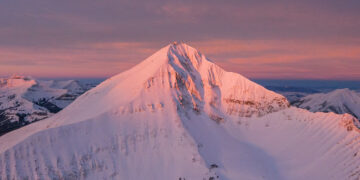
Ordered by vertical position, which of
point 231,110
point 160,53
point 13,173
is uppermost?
point 160,53

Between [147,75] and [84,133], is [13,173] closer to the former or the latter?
[84,133]

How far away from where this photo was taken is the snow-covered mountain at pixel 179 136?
339 feet

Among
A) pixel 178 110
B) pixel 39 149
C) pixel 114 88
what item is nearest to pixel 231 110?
pixel 178 110

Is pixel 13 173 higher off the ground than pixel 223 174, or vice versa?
pixel 13 173

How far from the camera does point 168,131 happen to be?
128 meters

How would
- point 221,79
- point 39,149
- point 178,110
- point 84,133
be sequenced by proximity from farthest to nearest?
point 221,79 < point 178,110 < point 84,133 < point 39,149

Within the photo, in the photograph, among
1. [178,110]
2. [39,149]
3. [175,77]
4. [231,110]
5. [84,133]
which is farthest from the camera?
[231,110]

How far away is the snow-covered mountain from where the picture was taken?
10331cm

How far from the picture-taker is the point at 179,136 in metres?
126

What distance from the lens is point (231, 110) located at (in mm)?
173125

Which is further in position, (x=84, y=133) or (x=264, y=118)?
(x=264, y=118)

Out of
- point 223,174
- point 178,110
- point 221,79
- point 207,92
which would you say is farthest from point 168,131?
point 221,79

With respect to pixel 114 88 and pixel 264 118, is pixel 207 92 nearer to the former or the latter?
pixel 264 118

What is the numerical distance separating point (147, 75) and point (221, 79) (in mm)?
67254
